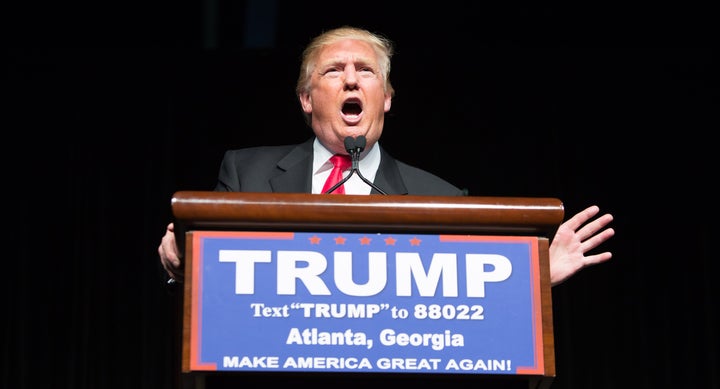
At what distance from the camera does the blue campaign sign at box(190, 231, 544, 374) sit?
3.76 feet

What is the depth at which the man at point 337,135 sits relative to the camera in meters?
1.79

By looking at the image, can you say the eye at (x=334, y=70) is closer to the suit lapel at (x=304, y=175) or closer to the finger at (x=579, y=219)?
the suit lapel at (x=304, y=175)

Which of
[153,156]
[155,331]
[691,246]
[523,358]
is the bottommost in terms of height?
[523,358]

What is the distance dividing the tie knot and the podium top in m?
0.65

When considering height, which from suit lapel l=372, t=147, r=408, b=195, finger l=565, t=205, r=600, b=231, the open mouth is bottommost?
finger l=565, t=205, r=600, b=231

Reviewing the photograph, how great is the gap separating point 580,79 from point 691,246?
2.62ft

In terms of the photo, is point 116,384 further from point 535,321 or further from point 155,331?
point 535,321

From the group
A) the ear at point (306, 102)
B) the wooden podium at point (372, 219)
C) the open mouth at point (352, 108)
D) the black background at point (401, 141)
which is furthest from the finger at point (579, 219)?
the black background at point (401, 141)

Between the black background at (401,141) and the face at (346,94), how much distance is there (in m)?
2.35

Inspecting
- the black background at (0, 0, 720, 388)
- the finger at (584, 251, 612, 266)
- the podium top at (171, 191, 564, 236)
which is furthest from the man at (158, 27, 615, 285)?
the black background at (0, 0, 720, 388)

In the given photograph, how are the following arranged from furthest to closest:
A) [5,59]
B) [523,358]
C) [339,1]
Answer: [5,59] < [339,1] < [523,358]

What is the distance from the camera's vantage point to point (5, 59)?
176 inches

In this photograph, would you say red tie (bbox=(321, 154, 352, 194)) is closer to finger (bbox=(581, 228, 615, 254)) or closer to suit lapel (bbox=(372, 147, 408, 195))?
suit lapel (bbox=(372, 147, 408, 195))

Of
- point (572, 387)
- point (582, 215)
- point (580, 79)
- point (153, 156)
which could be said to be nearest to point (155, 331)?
point (153, 156)
